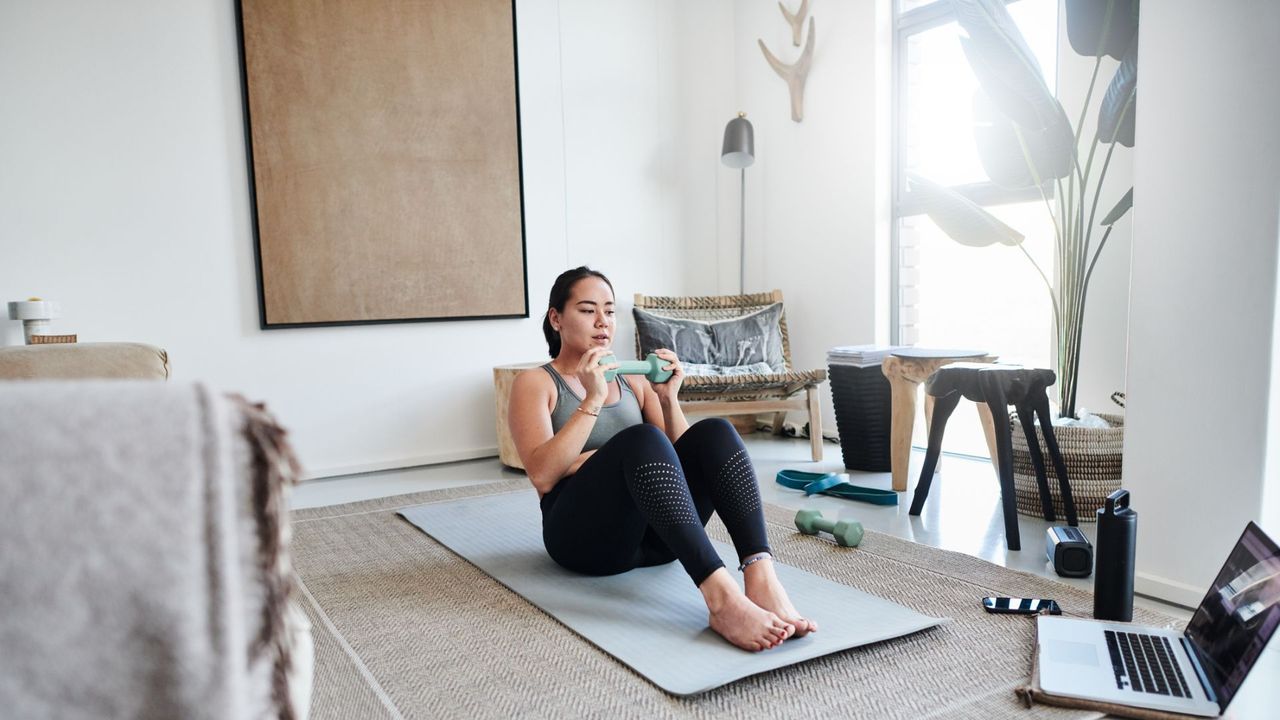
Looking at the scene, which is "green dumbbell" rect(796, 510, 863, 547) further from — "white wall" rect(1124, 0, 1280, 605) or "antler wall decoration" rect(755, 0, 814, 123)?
"antler wall decoration" rect(755, 0, 814, 123)

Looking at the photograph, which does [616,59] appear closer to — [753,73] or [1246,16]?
[753,73]

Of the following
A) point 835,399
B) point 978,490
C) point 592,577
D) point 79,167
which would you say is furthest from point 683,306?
point 79,167

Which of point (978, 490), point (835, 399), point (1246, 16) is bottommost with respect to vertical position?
point (978, 490)

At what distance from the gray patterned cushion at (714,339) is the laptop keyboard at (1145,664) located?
2.68 m

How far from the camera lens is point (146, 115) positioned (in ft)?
11.4

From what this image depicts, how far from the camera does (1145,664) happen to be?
1.59 meters

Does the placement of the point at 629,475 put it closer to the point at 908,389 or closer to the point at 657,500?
the point at 657,500

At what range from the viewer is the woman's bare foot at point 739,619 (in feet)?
5.57

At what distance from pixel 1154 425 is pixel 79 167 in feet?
12.6

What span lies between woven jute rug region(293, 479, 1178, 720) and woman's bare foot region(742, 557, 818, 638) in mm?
88

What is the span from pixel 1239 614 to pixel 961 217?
1.94 meters

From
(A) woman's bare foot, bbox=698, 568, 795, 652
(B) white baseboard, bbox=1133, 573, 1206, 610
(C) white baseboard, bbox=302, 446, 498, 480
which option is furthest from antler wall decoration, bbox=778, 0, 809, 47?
(A) woman's bare foot, bbox=698, 568, 795, 652

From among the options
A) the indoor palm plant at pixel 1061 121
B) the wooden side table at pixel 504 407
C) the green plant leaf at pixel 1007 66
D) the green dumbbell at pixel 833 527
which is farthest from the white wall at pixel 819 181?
the green dumbbell at pixel 833 527

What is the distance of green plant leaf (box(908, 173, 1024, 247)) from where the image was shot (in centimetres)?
307
